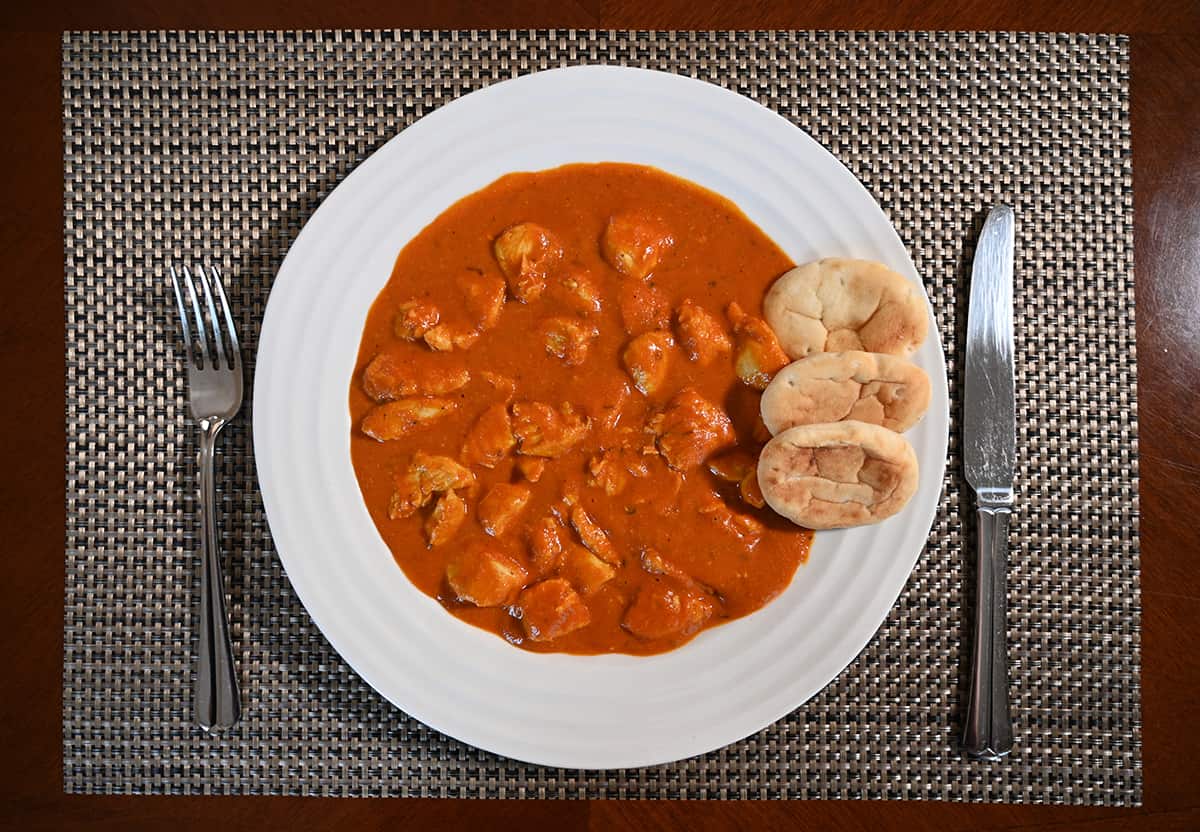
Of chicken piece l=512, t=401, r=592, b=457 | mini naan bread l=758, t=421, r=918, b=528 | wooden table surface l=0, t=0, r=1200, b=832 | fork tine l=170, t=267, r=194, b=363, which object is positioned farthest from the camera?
wooden table surface l=0, t=0, r=1200, b=832

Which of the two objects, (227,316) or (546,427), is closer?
(546,427)

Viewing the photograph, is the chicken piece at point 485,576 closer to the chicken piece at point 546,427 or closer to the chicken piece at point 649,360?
the chicken piece at point 546,427

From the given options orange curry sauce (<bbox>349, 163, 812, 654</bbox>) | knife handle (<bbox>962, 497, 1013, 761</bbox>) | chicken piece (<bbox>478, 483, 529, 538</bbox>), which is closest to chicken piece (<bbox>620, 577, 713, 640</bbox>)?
orange curry sauce (<bbox>349, 163, 812, 654</bbox>)

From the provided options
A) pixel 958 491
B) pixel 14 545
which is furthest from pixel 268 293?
pixel 958 491

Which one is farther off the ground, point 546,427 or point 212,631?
point 546,427

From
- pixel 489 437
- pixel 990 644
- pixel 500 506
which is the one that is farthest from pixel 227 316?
pixel 990 644

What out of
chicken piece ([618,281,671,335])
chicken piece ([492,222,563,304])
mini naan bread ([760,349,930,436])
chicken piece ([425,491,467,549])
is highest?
chicken piece ([492,222,563,304])

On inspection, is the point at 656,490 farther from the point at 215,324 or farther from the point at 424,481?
the point at 215,324

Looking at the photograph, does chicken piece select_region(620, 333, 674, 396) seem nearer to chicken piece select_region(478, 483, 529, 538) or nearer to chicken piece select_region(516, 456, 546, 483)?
chicken piece select_region(516, 456, 546, 483)
